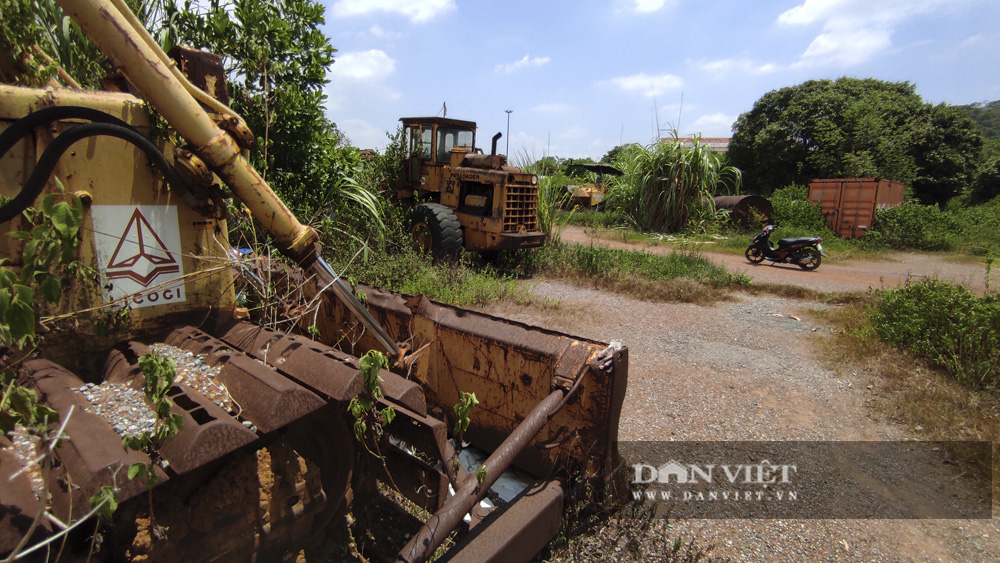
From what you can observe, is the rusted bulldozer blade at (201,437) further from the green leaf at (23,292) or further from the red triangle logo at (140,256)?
the red triangle logo at (140,256)

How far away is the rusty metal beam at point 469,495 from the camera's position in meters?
1.38

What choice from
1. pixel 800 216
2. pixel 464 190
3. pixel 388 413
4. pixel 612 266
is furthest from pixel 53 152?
pixel 800 216

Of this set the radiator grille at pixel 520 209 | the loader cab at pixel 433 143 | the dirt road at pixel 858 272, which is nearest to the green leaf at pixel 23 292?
the radiator grille at pixel 520 209

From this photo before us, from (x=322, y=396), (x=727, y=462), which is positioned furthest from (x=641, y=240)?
(x=322, y=396)

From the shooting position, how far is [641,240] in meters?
13.5

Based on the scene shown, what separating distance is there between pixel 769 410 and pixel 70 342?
14.1 ft

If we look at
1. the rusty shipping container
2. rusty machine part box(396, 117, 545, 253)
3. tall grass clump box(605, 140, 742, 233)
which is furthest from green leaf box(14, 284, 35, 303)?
the rusty shipping container

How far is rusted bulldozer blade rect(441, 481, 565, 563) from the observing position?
1570mm

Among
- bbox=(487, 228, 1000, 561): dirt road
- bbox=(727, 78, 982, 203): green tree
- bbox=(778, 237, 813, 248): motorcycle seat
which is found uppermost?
bbox=(727, 78, 982, 203): green tree

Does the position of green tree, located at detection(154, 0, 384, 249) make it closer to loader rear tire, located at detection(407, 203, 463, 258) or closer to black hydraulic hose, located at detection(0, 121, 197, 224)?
loader rear tire, located at detection(407, 203, 463, 258)

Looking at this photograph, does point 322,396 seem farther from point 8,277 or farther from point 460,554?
point 8,277

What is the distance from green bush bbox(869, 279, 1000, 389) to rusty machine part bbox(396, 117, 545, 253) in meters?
4.92

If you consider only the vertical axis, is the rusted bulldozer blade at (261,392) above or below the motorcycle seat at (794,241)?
below

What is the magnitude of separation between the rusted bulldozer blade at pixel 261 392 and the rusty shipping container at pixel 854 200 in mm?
16051
